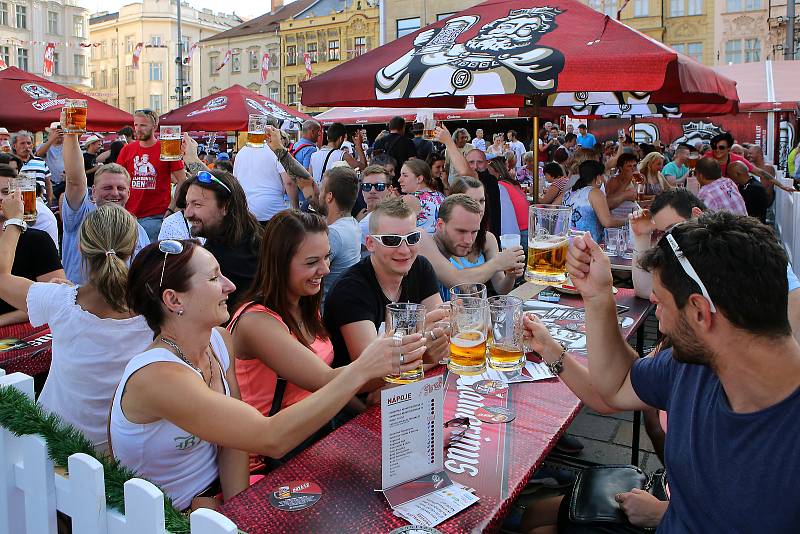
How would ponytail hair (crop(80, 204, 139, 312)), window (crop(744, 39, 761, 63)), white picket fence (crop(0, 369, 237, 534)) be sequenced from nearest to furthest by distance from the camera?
white picket fence (crop(0, 369, 237, 534)) < ponytail hair (crop(80, 204, 139, 312)) < window (crop(744, 39, 761, 63))

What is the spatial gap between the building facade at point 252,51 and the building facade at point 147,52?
537 cm

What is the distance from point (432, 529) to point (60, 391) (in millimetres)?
1692

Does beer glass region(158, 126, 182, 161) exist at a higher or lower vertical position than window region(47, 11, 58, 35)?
lower

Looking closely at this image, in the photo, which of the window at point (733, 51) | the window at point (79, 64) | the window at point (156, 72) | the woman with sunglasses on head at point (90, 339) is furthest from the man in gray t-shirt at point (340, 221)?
the window at point (156, 72)

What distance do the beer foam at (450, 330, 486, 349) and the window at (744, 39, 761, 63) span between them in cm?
4033

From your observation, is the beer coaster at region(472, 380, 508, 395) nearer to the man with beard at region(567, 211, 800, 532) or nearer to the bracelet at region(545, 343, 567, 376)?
the bracelet at region(545, 343, 567, 376)

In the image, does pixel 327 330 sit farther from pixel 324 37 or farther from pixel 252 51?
pixel 252 51

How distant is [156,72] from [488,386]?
247 feet

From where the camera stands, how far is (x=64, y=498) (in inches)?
58.4

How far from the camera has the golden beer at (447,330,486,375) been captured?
1.91m

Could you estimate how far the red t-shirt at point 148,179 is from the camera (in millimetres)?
6066

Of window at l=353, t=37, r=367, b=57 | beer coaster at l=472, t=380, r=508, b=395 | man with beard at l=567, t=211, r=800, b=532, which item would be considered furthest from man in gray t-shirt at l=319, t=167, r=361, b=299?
window at l=353, t=37, r=367, b=57

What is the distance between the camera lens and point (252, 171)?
6.33 m

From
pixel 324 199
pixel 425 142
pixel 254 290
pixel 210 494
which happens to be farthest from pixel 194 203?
pixel 425 142
